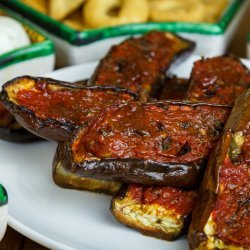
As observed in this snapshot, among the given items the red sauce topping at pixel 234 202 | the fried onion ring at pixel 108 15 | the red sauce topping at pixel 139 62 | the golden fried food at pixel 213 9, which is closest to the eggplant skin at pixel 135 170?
the red sauce topping at pixel 234 202

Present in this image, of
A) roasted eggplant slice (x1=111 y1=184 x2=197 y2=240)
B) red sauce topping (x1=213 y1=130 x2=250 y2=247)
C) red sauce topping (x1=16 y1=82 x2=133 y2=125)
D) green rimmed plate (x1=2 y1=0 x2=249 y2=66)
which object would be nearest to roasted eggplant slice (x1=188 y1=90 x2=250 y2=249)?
red sauce topping (x1=213 y1=130 x2=250 y2=247)

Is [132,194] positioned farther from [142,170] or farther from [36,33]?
[36,33]

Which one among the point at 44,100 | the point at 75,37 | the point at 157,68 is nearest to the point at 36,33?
the point at 75,37

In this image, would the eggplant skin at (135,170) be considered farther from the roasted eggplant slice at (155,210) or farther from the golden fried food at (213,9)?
the golden fried food at (213,9)

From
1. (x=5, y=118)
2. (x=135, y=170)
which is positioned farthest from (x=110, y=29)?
(x=135, y=170)

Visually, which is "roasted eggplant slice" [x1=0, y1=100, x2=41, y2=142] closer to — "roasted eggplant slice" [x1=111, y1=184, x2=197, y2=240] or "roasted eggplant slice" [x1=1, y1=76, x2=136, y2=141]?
"roasted eggplant slice" [x1=1, y1=76, x2=136, y2=141]
